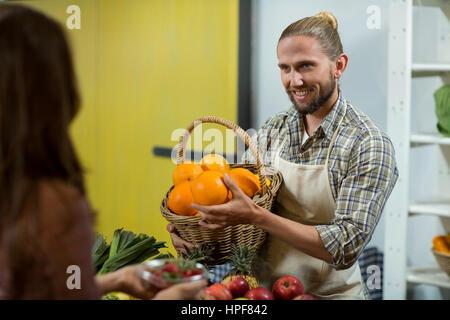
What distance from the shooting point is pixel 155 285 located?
0.91m

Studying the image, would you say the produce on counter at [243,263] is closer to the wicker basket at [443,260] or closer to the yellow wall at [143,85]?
the wicker basket at [443,260]

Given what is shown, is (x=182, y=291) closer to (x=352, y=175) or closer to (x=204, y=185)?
(x=204, y=185)

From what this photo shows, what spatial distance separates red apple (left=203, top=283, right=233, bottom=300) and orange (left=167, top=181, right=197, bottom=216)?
221mm

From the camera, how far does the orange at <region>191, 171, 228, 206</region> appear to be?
120 centimetres

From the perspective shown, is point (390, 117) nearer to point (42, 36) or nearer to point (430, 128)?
point (430, 128)

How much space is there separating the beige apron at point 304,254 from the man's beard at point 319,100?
4.0 inches

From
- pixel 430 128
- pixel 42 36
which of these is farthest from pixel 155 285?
pixel 430 128

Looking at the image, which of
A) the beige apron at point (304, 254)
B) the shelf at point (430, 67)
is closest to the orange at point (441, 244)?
the shelf at point (430, 67)

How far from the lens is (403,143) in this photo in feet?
7.36

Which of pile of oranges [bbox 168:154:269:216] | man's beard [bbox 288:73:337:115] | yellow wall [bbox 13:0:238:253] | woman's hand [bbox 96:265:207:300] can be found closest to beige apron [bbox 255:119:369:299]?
man's beard [bbox 288:73:337:115]

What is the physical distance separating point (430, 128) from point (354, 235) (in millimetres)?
1271

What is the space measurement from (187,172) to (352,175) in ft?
1.37

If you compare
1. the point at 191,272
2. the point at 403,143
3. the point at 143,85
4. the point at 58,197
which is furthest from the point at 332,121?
the point at 143,85

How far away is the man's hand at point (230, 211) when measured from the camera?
1.17m
